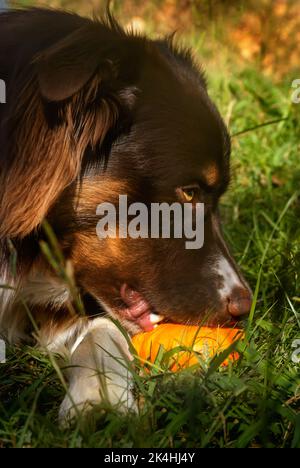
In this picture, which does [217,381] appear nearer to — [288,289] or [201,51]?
[288,289]

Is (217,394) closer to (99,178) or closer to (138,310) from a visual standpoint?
(138,310)

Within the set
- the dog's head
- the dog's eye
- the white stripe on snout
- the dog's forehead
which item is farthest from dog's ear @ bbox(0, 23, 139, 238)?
the white stripe on snout

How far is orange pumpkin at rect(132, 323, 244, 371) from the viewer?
9.03ft

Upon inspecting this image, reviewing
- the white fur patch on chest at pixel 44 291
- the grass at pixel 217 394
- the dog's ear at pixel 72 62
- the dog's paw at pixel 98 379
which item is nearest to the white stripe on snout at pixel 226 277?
the grass at pixel 217 394

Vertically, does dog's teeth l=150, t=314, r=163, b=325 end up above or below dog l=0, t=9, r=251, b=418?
below

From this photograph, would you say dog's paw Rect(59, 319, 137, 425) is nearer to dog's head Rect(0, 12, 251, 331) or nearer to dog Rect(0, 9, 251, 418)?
dog Rect(0, 9, 251, 418)

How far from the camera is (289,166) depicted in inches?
198

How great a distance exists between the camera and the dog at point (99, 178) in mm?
2771

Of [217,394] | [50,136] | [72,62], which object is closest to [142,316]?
[217,394]

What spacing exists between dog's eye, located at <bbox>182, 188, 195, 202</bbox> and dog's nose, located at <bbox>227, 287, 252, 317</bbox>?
0.41 m

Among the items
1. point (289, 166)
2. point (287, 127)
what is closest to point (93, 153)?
point (289, 166)

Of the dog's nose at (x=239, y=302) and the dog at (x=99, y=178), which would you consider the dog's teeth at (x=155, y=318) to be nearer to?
the dog at (x=99, y=178)

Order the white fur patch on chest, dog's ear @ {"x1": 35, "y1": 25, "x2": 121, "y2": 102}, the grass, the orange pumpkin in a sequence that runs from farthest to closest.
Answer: the white fur patch on chest < the orange pumpkin < dog's ear @ {"x1": 35, "y1": 25, "x2": 121, "y2": 102} < the grass
